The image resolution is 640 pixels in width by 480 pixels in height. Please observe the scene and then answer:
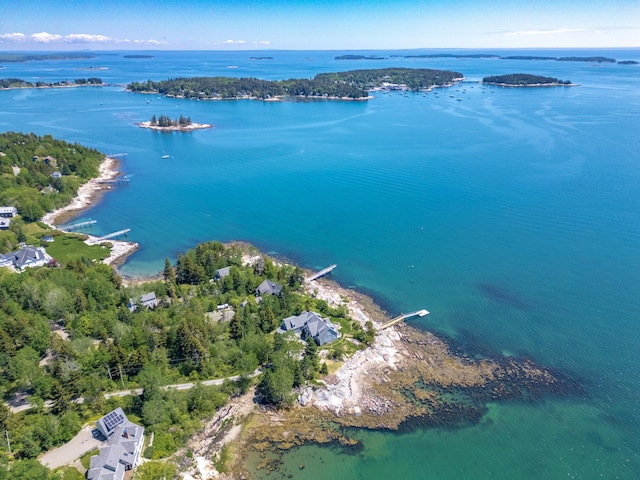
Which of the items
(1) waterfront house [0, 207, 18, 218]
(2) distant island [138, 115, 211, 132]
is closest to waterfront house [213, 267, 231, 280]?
(1) waterfront house [0, 207, 18, 218]

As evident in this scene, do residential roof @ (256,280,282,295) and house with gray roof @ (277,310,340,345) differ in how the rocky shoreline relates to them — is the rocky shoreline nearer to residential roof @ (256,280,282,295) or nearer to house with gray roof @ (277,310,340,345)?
house with gray roof @ (277,310,340,345)

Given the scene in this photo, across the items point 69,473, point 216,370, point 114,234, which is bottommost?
point 216,370

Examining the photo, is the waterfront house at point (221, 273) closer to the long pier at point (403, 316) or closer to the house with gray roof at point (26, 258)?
the long pier at point (403, 316)

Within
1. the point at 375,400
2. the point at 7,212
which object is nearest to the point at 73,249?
the point at 7,212

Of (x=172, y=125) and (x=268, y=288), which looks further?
(x=172, y=125)

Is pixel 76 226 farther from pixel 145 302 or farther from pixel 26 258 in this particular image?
pixel 145 302

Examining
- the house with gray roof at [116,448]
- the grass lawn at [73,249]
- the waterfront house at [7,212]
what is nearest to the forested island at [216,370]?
the house with gray roof at [116,448]

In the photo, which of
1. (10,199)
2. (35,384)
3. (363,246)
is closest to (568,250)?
(363,246)
